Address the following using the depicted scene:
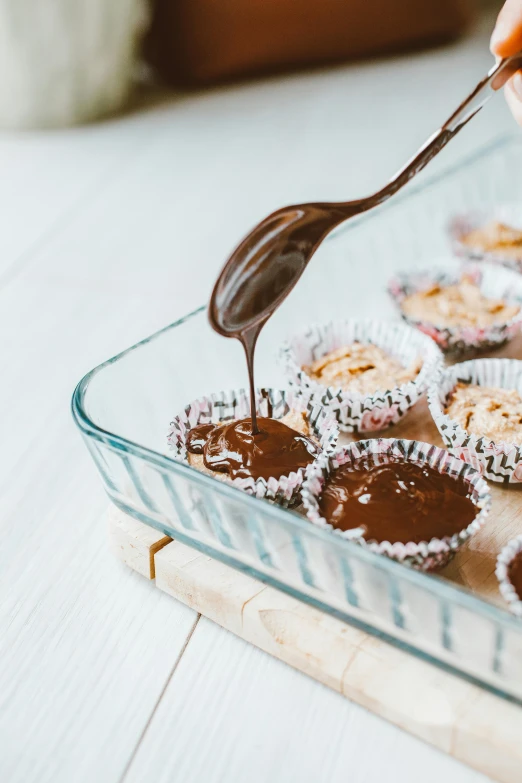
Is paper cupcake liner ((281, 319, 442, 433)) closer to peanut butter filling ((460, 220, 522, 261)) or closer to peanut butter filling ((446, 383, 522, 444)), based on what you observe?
peanut butter filling ((446, 383, 522, 444))

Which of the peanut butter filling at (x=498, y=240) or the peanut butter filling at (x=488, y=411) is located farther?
the peanut butter filling at (x=498, y=240)

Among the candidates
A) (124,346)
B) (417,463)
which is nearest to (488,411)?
(417,463)

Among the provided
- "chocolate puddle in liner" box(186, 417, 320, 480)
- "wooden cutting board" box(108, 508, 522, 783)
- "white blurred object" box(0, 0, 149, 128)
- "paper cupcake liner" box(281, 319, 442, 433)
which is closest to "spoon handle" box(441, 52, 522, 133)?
"paper cupcake liner" box(281, 319, 442, 433)

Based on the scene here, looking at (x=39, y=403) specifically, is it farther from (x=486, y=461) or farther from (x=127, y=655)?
(x=486, y=461)

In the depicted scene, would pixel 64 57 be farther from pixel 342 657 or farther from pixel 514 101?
pixel 342 657

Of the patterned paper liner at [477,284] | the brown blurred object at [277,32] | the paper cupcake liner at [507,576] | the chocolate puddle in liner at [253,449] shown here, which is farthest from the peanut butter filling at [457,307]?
the brown blurred object at [277,32]

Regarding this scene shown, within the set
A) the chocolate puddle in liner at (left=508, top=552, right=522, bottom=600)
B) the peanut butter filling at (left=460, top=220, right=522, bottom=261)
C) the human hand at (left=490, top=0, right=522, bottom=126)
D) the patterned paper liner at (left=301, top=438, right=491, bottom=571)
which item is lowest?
the peanut butter filling at (left=460, top=220, right=522, bottom=261)

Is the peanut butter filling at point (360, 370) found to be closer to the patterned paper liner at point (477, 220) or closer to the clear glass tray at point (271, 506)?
the clear glass tray at point (271, 506)

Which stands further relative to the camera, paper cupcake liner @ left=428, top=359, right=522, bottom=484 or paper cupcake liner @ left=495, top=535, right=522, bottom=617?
paper cupcake liner @ left=428, top=359, right=522, bottom=484
